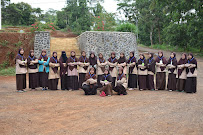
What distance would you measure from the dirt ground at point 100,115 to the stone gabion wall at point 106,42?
294 inches

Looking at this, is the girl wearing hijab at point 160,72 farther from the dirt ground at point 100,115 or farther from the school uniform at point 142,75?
the dirt ground at point 100,115

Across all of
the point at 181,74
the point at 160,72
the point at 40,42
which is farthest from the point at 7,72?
the point at 181,74

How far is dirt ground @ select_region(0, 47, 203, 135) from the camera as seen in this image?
446cm

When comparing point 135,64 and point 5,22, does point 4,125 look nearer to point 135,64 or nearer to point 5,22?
point 135,64

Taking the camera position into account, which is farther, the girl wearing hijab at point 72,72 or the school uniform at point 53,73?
the girl wearing hijab at point 72,72

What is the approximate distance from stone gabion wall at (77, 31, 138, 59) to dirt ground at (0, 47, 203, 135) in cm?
747

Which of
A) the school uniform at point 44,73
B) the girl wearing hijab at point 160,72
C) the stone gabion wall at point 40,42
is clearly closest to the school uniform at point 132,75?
the girl wearing hijab at point 160,72

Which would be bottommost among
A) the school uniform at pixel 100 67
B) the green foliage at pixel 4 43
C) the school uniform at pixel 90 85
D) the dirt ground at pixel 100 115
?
the dirt ground at pixel 100 115

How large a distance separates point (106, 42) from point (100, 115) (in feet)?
33.1

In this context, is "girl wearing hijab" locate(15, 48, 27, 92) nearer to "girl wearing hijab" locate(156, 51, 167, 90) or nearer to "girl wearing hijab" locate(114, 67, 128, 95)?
"girl wearing hijab" locate(114, 67, 128, 95)

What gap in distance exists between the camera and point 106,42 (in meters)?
15.1

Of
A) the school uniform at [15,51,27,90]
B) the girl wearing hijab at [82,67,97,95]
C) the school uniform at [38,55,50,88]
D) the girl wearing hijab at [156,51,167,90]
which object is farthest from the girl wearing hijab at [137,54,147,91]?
the school uniform at [15,51,27,90]

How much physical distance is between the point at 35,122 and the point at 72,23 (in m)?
27.1

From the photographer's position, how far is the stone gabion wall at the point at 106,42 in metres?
14.7
